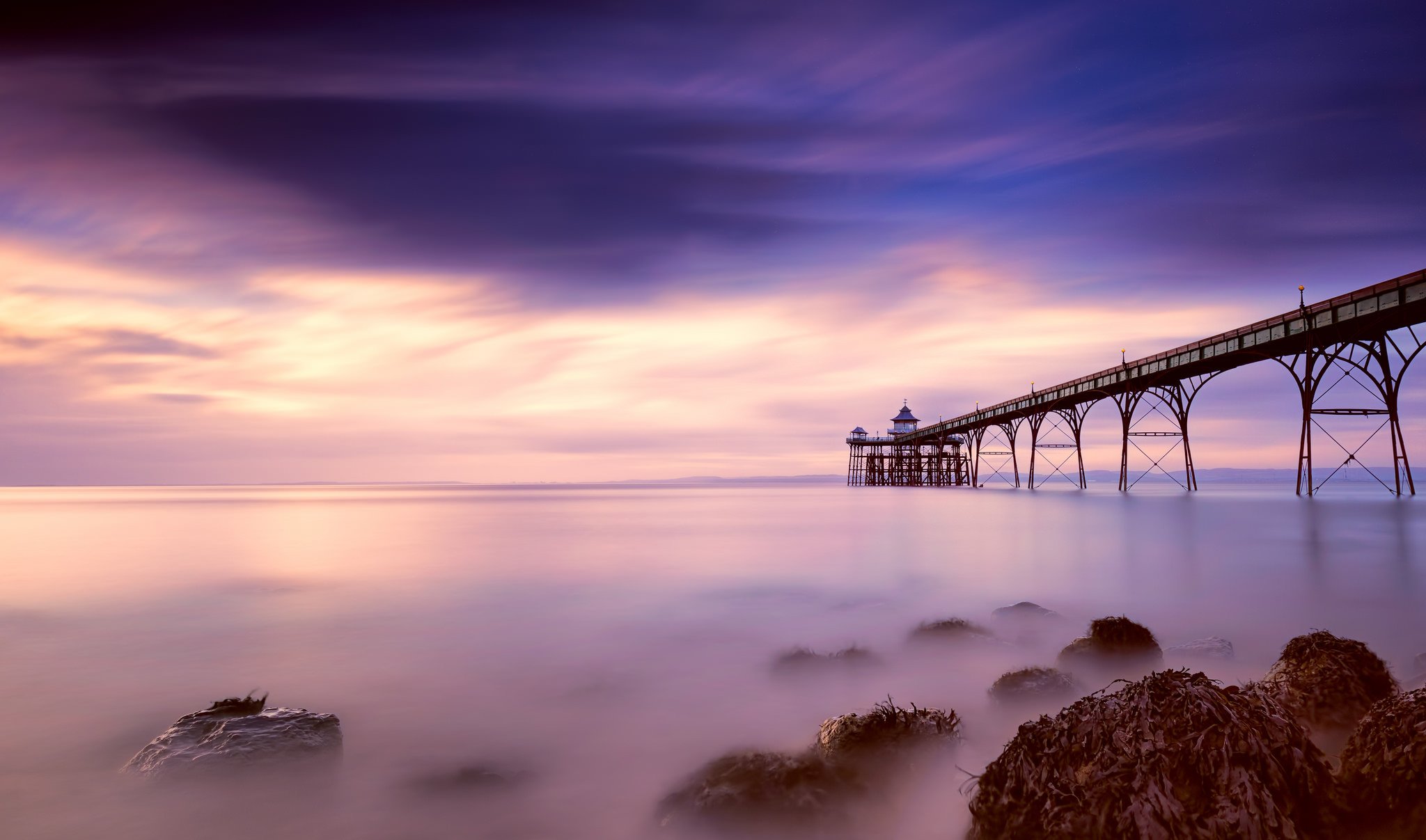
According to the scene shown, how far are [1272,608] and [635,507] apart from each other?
55818 millimetres

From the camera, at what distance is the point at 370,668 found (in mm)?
9898

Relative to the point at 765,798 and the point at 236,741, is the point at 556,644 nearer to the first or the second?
the point at 236,741

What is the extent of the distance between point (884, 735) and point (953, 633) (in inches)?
195

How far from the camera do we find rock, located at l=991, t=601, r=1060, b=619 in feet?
37.9

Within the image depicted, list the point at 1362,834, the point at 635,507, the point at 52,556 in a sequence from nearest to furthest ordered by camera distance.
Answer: the point at 1362,834, the point at 52,556, the point at 635,507

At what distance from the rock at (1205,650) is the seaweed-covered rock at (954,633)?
199 centimetres

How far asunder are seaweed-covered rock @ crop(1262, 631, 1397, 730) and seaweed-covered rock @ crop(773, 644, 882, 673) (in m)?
4.26

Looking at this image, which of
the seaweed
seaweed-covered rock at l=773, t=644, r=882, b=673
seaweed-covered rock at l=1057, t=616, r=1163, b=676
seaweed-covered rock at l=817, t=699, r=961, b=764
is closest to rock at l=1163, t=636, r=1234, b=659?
seaweed-covered rock at l=1057, t=616, r=1163, b=676

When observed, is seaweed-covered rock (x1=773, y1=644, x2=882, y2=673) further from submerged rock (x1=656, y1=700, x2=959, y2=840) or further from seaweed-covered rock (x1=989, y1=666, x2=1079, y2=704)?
submerged rock (x1=656, y1=700, x2=959, y2=840)

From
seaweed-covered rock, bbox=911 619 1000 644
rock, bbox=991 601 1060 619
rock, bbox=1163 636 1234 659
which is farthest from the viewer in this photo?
rock, bbox=991 601 1060 619

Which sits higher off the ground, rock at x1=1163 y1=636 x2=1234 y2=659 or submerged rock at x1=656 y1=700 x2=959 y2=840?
submerged rock at x1=656 y1=700 x2=959 y2=840

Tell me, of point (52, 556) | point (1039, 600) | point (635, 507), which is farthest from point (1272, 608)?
point (635, 507)

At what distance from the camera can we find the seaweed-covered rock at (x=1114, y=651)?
7859 millimetres

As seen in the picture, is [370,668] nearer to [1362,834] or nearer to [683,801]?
Result: [683,801]
